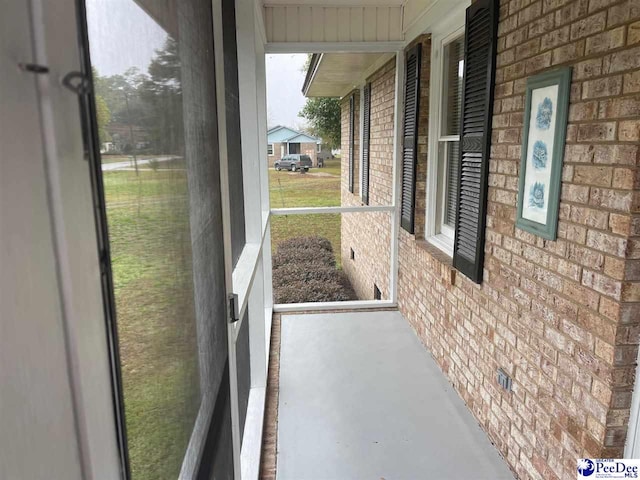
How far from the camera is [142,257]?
26.6 inches

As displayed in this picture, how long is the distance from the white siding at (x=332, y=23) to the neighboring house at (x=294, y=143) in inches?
136

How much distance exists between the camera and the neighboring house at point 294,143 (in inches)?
323

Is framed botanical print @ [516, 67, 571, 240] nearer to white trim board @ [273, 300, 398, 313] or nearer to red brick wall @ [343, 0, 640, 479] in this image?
red brick wall @ [343, 0, 640, 479]

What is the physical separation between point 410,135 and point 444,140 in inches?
20.0

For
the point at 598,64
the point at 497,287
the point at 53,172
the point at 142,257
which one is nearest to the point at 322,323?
the point at 497,287

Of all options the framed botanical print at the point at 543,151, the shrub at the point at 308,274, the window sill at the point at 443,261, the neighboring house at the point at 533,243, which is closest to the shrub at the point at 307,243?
the shrub at the point at 308,274

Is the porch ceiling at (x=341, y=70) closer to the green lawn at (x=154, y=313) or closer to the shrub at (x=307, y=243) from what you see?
the shrub at (x=307, y=243)

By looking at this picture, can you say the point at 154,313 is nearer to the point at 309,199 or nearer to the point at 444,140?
the point at 444,140

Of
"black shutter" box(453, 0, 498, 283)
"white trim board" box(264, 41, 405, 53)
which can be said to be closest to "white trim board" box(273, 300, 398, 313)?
"black shutter" box(453, 0, 498, 283)

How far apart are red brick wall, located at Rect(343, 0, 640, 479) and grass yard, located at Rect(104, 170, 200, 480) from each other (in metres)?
1.54

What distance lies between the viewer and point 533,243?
2.17 metres

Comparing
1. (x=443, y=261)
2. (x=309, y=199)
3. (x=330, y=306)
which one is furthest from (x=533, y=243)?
(x=309, y=199)

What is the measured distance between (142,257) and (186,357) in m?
0.33

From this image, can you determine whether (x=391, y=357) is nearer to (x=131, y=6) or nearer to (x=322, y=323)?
(x=322, y=323)
